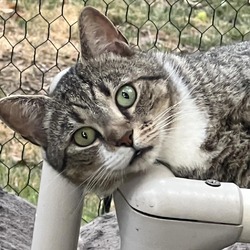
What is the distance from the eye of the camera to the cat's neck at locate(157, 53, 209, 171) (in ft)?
4.63

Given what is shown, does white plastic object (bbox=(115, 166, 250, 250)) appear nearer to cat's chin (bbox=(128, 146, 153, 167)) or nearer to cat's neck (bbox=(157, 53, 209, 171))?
cat's chin (bbox=(128, 146, 153, 167))

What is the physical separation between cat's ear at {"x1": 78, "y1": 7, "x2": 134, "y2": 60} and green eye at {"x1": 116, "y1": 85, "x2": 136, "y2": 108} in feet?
0.37

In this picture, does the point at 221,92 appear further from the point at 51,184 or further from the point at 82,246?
the point at 82,246

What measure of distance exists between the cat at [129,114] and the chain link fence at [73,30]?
117 cm

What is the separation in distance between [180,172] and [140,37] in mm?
1654

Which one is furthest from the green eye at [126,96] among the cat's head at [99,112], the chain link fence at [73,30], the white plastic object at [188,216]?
the chain link fence at [73,30]

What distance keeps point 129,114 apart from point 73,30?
5.66 ft

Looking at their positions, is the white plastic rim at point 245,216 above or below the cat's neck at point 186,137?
below

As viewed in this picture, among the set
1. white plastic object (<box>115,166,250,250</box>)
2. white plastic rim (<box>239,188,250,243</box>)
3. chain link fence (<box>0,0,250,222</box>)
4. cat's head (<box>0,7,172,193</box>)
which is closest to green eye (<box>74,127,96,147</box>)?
cat's head (<box>0,7,172,193</box>)

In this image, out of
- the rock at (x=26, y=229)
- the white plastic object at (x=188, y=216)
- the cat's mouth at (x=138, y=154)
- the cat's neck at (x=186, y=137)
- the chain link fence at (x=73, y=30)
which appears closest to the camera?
the white plastic object at (x=188, y=216)

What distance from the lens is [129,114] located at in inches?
53.6

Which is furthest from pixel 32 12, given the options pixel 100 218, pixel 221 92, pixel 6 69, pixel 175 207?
pixel 175 207

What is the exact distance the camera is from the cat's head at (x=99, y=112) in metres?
1.33

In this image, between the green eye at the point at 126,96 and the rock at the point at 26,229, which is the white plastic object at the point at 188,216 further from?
the rock at the point at 26,229
